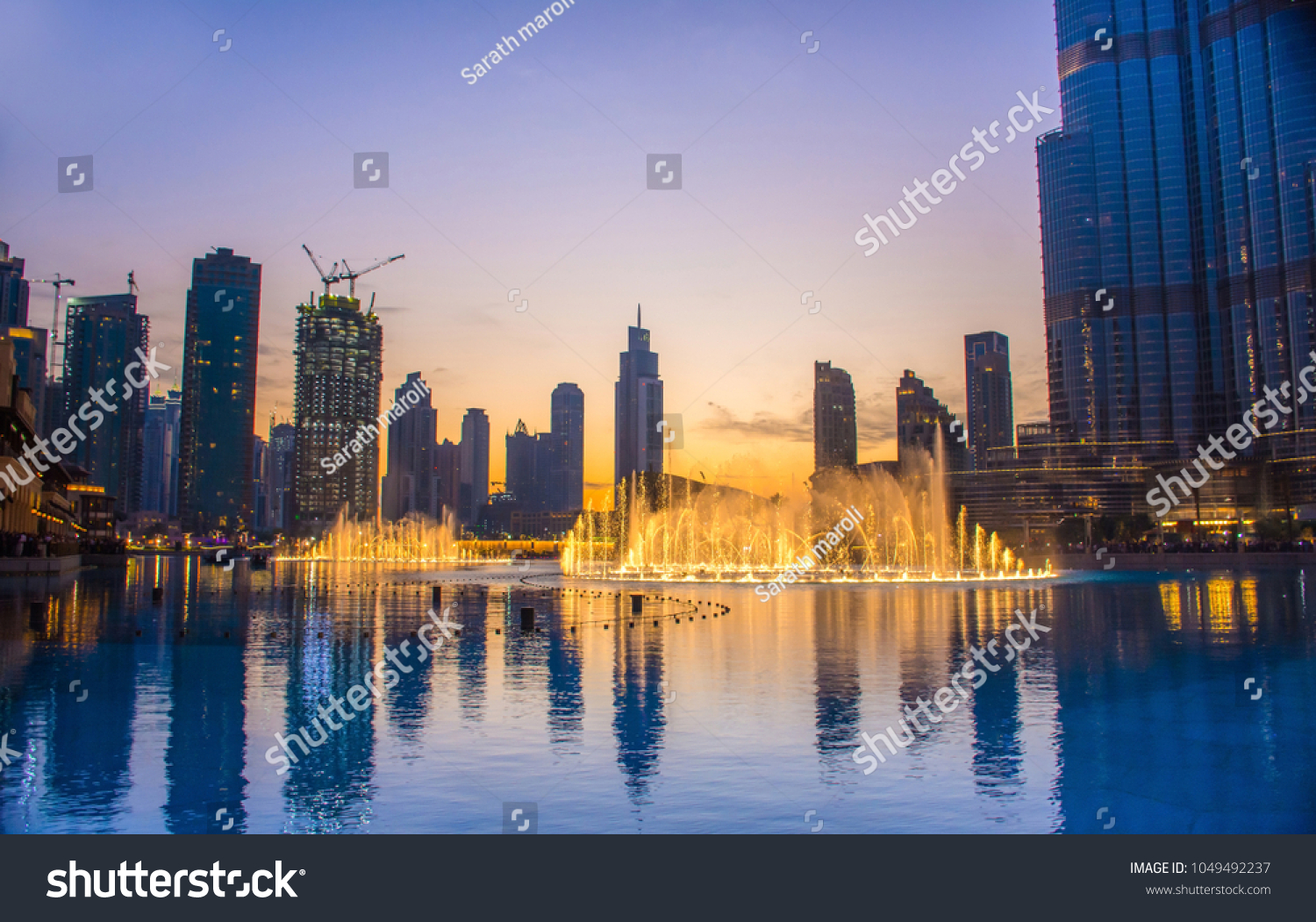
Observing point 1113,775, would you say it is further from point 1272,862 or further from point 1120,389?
point 1120,389

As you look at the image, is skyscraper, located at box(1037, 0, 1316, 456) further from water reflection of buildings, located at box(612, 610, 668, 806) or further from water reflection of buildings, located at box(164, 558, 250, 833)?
water reflection of buildings, located at box(164, 558, 250, 833)

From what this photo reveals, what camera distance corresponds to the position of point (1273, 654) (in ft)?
71.8

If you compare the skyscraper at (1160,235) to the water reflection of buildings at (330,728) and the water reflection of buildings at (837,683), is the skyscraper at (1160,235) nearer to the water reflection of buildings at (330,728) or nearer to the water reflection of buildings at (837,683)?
the water reflection of buildings at (837,683)

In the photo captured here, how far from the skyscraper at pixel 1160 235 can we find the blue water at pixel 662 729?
18506 centimetres

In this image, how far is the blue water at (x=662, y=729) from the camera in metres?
10.0

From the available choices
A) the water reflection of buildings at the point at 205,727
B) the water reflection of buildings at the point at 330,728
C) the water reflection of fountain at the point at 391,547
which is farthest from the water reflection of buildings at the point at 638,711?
the water reflection of fountain at the point at 391,547

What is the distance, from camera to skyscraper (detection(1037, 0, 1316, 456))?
595 ft

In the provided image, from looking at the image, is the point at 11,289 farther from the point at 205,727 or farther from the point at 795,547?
the point at 205,727

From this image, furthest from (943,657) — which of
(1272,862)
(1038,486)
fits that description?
(1038,486)

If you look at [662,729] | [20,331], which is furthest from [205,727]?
[20,331]

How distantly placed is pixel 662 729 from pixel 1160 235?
216 m

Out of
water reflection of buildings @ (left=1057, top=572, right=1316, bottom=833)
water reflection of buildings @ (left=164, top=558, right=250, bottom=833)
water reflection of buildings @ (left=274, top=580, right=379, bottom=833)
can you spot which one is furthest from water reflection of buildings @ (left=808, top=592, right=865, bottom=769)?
water reflection of buildings @ (left=164, top=558, right=250, bottom=833)

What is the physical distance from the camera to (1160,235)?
195 meters

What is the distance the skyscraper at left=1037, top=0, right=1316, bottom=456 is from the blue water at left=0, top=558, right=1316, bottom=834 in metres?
185
